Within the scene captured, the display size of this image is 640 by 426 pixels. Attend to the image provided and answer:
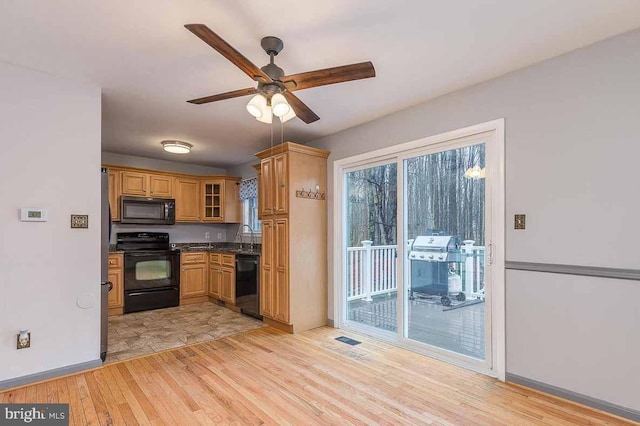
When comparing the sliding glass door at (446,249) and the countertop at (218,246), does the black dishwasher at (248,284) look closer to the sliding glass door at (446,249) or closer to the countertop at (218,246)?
the countertop at (218,246)

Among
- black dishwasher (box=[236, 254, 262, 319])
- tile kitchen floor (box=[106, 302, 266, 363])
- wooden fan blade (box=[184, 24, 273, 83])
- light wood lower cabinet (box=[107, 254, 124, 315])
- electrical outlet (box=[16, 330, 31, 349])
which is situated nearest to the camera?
wooden fan blade (box=[184, 24, 273, 83])

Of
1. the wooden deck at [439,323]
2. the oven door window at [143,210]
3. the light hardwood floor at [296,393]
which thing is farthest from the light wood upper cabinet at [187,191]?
the wooden deck at [439,323]

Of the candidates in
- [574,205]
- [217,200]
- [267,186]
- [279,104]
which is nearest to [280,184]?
[267,186]

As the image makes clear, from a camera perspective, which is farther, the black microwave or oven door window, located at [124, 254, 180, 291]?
the black microwave

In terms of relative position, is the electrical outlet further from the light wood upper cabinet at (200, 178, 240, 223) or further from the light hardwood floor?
the light wood upper cabinet at (200, 178, 240, 223)

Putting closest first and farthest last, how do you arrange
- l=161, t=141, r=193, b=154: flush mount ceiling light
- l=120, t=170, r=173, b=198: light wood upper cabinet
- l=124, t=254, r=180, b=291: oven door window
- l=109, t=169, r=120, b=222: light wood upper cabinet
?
1. l=161, t=141, r=193, b=154: flush mount ceiling light
2. l=124, t=254, r=180, b=291: oven door window
3. l=109, t=169, r=120, b=222: light wood upper cabinet
4. l=120, t=170, r=173, b=198: light wood upper cabinet

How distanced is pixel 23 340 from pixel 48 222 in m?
0.93

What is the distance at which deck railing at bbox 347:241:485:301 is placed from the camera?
2.96 m

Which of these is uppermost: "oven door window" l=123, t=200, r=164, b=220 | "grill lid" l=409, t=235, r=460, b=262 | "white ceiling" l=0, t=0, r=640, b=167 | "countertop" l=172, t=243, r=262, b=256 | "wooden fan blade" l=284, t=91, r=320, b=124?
"white ceiling" l=0, t=0, r=640, b=167

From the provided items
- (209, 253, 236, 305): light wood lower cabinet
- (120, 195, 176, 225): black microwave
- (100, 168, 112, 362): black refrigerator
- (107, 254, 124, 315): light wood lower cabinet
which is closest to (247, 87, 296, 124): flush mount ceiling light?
(100, 168, 112, 362): black refrigerator

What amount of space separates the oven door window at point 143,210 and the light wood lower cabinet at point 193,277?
830 millimetres

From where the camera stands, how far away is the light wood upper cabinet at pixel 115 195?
16.6ft

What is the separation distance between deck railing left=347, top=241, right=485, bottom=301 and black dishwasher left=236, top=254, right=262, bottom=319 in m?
1.26

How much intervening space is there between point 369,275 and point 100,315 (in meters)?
2.84
